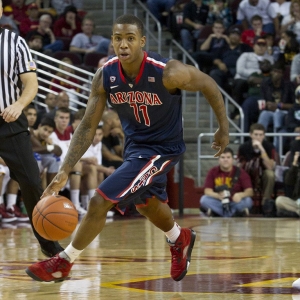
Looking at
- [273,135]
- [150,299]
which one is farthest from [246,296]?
[273,135]

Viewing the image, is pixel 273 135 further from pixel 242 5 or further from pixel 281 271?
pixel 281 271

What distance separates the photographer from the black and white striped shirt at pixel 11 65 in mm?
6211

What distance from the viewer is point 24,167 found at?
241 inches

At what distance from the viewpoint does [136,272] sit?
5.93m

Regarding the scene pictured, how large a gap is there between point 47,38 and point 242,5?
421cm

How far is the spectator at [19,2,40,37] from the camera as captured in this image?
16.7 m

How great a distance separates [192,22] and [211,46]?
0.90 meters

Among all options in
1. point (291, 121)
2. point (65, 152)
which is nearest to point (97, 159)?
point (65, 152)

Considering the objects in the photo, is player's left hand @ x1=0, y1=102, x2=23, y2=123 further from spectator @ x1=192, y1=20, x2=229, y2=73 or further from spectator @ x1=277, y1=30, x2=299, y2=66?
spectator @ x1=192, y1=20, x2=229, y2=73

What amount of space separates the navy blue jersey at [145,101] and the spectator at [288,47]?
10807mm

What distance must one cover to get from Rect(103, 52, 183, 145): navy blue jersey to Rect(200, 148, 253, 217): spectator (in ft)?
22.8

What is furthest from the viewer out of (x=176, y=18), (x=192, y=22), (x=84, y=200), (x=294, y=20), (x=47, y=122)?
(x=176, y=18)

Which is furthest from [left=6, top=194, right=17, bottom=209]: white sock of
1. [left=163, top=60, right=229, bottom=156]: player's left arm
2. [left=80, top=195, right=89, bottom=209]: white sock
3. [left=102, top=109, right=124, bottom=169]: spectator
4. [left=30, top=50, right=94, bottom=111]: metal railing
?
[left=163, top=60, right=229, bottom=156]: player's left arm

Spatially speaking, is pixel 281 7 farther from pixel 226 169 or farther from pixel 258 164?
pixel 226 169
